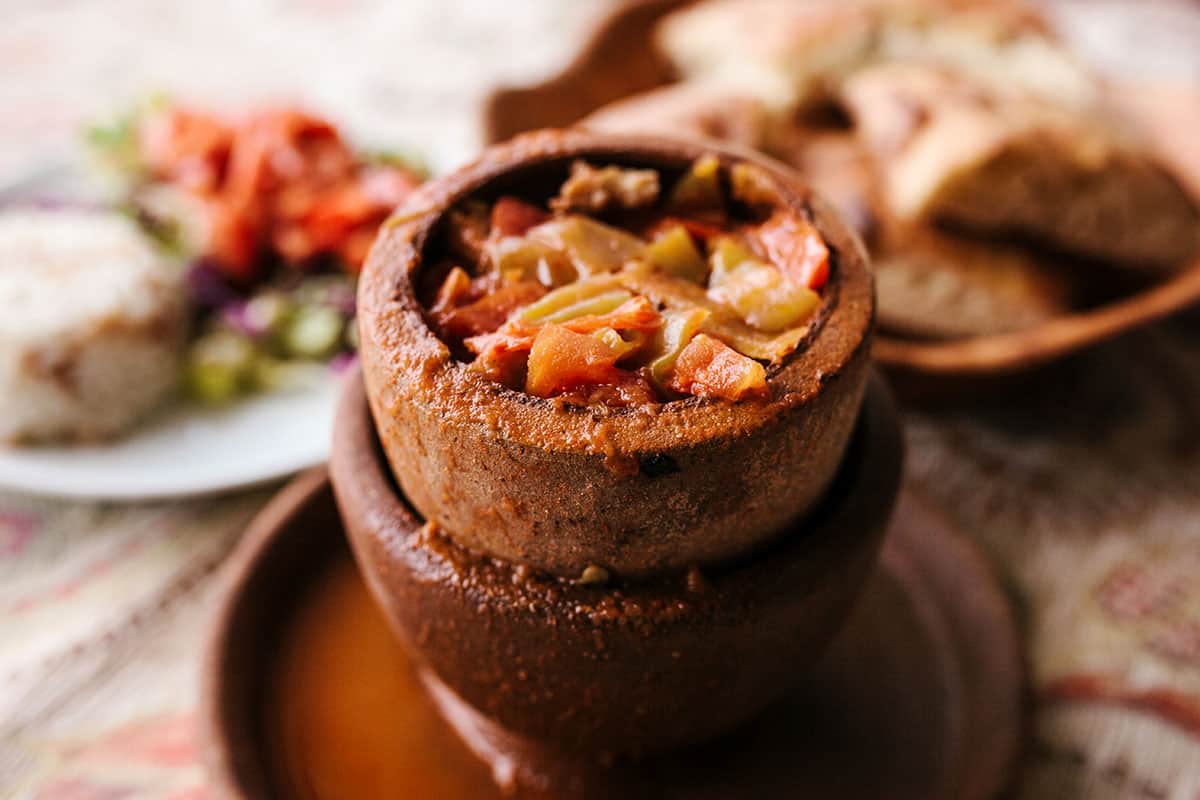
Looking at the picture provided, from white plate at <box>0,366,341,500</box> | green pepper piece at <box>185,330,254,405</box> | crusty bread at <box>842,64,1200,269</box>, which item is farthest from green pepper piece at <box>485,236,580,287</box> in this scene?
green pepper piece at <box>185,330,254,405</box>

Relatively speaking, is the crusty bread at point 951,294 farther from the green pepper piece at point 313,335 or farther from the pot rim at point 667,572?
the green pepper piece at point 313,335

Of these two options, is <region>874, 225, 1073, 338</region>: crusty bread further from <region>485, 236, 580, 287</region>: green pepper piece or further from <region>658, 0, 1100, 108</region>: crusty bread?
<region>485, 236, 580, 287</region>: green pepper piece

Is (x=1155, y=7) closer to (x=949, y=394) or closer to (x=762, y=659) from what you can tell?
(x=949, y=394)

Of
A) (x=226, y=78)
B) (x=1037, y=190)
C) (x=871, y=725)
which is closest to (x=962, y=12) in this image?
(x=1037, y=190)

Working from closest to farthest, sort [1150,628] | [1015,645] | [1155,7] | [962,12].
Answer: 1. [1015,645]
2. [1150,628]
3. [962,12]
4. [1155,7]

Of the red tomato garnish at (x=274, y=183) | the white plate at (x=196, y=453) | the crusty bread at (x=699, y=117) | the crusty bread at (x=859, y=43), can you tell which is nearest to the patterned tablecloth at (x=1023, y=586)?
the white plate at (x=196, y=453)

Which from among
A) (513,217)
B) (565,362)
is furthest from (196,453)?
(565,362)

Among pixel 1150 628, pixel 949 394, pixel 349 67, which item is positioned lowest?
pixel 1150 628
